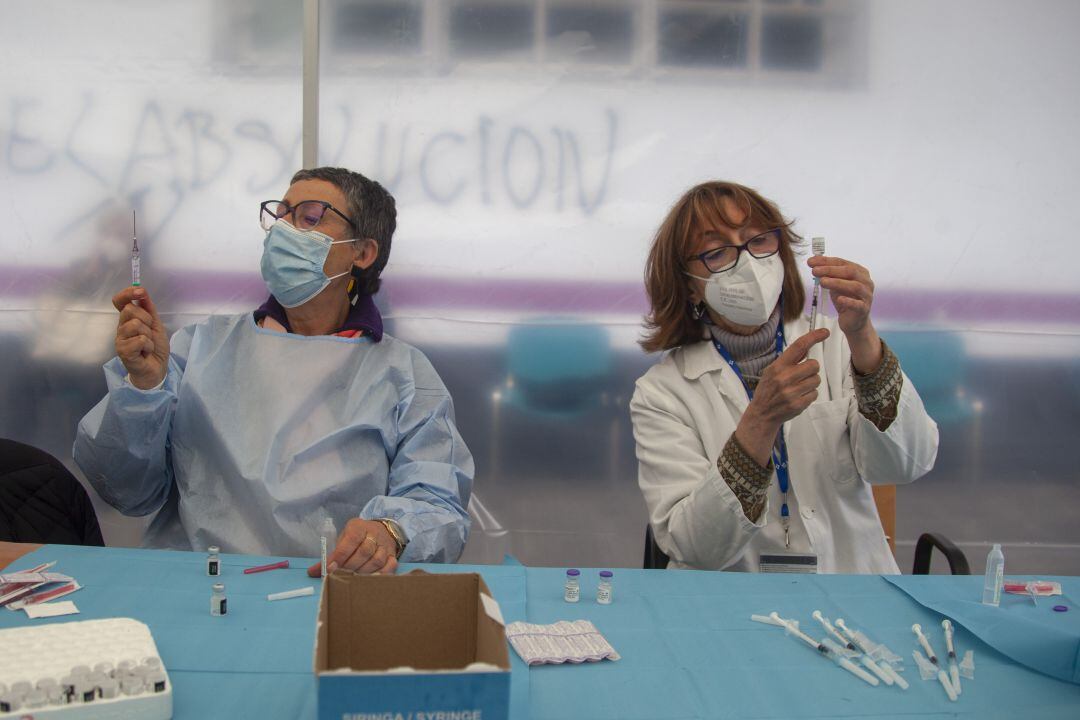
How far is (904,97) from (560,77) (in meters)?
1.21

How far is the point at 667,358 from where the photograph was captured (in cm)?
229

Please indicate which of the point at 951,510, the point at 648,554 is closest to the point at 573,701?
the point at 648,554

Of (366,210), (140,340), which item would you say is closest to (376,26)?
(366,210)

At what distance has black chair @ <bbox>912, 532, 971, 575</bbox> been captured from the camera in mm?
1923

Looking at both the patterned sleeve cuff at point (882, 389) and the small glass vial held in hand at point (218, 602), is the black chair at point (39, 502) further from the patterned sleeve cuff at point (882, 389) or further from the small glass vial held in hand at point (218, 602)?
the patterned sleeve cuff at point (882, 389)

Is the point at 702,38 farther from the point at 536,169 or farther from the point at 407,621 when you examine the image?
the point at 407,621

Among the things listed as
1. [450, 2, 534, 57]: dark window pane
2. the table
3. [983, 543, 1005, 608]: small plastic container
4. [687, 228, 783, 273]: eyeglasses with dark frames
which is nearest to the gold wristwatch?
the table

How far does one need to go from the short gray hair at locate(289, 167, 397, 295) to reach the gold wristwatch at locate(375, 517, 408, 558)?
31.3 inches

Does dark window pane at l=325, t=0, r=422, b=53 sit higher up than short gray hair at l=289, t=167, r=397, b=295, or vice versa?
dark window pane at l=325, t=0, r=422, b=53

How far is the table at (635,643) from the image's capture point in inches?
45.6

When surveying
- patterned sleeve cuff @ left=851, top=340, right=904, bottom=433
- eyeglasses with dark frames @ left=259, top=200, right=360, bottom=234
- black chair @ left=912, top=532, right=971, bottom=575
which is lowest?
black chair @ left=912, top=532, right=971, bottom=575

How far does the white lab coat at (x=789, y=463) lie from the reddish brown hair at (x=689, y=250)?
6cm

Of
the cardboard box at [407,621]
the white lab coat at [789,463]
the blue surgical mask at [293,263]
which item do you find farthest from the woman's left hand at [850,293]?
the blue surgical mask at [293,263]

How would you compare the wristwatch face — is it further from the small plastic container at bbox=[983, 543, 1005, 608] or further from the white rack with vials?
the small plastic container at bbox=[983, 543, 1005, 608]
